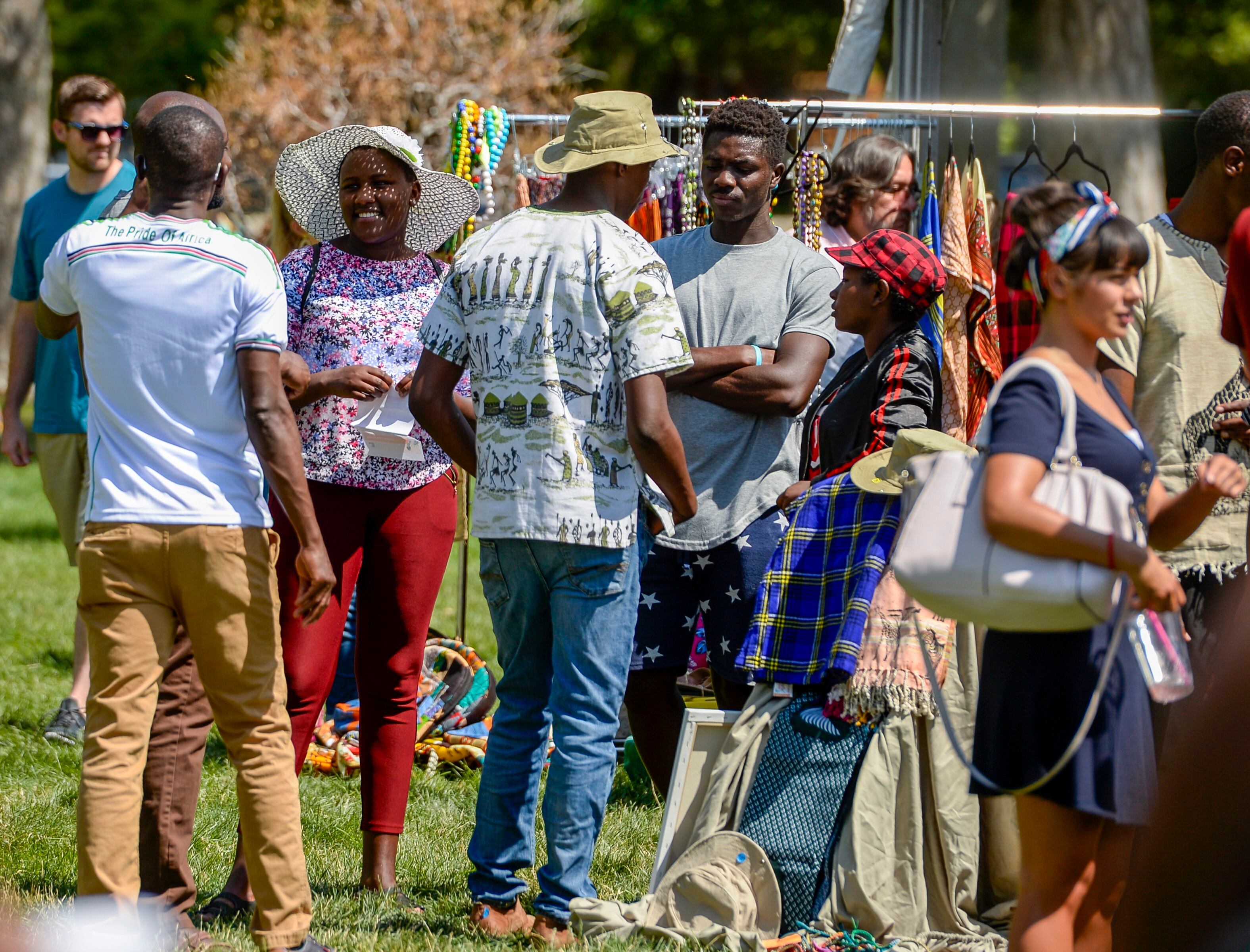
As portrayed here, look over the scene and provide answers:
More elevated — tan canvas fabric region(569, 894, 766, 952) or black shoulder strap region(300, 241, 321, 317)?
black shoulder strap region(300, 241, 321, 317)

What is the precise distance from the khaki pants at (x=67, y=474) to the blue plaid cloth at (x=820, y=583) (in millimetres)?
3283

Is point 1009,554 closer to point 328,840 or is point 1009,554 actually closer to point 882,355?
point 882,355

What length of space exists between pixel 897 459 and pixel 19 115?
605 inches

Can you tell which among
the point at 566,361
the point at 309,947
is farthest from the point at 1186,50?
the point at 309,947

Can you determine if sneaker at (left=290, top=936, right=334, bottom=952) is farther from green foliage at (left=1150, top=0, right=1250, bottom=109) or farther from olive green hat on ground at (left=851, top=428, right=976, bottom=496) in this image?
green foliage at (left=1150, top=0, right=1250, bottom=109)

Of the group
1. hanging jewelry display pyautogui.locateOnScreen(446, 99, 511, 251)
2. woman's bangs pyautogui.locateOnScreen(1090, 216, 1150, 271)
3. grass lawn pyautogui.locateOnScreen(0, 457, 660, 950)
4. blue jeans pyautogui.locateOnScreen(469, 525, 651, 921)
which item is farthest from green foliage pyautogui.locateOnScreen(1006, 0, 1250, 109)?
woman's bangs pyautogui.locateOnScreen(1090, 216, 1150, 271)

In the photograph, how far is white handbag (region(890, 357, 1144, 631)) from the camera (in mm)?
2494

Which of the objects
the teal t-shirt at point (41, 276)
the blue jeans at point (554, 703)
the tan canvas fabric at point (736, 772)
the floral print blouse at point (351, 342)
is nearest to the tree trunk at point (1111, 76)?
the teal t-shirt at point (41, 276)

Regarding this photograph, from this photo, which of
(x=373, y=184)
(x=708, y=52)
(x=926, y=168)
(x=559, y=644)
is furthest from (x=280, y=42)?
(x=559, y=644)

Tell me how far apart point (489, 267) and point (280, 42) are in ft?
49.9

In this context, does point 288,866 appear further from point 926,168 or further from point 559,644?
point 926,168

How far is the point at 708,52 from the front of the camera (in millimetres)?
27000

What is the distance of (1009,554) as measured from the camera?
2.52 meters

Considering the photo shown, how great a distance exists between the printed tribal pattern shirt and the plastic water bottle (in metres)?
1.22
